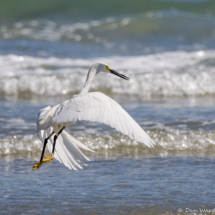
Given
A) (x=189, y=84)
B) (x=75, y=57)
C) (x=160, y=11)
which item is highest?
(x=160, y=11)

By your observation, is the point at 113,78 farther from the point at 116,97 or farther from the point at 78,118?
the point at 78,118

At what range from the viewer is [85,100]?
Result: 3.55m

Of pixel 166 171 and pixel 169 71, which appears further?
pixel 169 71

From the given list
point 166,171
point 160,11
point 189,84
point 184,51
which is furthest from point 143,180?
point 160,11

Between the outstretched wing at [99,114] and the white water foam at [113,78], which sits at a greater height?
the white water foam at [113,78]

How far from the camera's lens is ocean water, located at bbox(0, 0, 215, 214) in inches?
137

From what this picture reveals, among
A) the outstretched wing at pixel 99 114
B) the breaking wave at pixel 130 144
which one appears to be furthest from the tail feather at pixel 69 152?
the breaking wave at pixel 130 144

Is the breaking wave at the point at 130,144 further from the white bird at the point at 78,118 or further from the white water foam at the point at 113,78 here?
the white water foam at the point at 113,78

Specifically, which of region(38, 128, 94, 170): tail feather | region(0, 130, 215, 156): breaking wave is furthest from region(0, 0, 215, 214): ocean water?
region(38, 128, 94, 170): tail feather

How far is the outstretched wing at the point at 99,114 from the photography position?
316cm

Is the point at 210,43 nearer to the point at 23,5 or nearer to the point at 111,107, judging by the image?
the point at 23,5

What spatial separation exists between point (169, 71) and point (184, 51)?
2.87m

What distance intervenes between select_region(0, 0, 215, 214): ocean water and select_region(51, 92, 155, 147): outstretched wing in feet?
2.04

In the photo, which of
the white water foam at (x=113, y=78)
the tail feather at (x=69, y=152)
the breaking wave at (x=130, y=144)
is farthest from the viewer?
the white water foam at (x=113, y=78)
